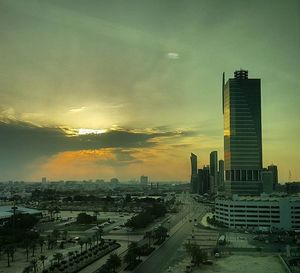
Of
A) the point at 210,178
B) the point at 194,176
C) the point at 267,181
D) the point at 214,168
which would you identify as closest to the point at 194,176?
the point at 194,176

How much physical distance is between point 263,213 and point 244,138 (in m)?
6.79

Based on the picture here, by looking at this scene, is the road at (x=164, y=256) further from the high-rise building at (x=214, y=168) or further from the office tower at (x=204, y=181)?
the high-rise building at (x=214, y=168)

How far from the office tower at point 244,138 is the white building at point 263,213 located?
5.74 metres

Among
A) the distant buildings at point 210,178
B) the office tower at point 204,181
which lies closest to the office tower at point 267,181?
the distant buildings at point 210,178

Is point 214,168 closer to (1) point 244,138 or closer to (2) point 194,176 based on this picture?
(2) point 194,176

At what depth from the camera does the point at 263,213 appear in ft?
43.4

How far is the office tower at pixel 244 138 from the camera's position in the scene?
19.5 m

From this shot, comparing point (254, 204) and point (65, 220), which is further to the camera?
point (65, 220)

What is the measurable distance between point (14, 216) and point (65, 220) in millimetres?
2390

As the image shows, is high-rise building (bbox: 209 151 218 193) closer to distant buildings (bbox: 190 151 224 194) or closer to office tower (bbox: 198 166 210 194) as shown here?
distant buildings (bbox: 190 151 224 194)

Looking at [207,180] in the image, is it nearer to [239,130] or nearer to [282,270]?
[239,130]

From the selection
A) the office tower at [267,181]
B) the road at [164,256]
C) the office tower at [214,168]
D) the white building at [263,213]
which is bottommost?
the road at [164,256]

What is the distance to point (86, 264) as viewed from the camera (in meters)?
7.77

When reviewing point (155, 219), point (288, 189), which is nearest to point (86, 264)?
point (155, 219)
